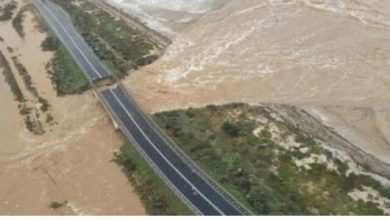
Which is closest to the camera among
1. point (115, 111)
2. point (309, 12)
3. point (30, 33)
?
point (115, 111)

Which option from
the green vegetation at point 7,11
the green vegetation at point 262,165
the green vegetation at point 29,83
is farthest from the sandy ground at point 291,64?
the green vegetation at point 7,11

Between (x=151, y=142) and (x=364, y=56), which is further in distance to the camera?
(x=364, y=56)

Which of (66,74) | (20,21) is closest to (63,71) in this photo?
(66,74)

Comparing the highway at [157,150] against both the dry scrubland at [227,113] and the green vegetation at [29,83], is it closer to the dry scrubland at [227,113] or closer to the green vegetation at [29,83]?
the dry scrubland at [227,113]

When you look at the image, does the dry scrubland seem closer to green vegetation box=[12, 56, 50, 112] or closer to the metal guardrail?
green vegetation box=[12, 56, 50, 112]

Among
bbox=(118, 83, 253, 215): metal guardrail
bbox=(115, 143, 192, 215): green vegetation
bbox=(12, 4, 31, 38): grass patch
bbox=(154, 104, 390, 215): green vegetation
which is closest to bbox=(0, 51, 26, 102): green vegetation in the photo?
bbox=(12, 4, 31, 38): grass patch

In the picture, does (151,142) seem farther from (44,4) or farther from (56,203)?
(44,4)

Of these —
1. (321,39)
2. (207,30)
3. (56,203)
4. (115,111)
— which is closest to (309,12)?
(321,39)

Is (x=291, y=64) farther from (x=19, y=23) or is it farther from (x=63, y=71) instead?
(x=19, y=23)
